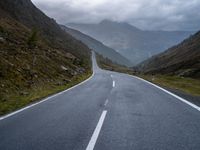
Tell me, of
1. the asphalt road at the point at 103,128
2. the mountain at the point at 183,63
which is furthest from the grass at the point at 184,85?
the mountain at the point at 183,63

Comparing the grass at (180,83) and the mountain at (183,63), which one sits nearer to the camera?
the grass at (180,83)

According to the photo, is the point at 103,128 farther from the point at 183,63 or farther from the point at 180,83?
the point at 183,63

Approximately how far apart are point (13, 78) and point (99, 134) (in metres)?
14.0

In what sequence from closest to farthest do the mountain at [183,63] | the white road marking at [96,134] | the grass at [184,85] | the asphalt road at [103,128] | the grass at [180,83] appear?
the white road marking at [96,134]
the asphalt road at [103,128]
the grass at [184,85]
the grass at [180,83]
the mountain at [183,63]

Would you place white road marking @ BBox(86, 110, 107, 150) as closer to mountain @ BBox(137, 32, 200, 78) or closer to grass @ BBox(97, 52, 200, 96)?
grass @ BBox(97, 52, 200, 96)

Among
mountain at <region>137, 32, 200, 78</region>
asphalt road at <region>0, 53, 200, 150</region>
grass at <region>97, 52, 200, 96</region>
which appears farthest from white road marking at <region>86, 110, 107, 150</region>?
mountain at <region>137, 32, 200, 78</region>

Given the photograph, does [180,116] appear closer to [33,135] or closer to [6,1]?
[33,135]

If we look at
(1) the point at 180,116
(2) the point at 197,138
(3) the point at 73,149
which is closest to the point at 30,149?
(3) the point at 73,149

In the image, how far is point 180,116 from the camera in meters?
9.66

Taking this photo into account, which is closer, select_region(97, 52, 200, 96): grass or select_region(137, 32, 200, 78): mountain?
select_region(97, 52, 200, 96): grass

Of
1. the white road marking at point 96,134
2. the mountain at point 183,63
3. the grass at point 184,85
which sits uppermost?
the mountain at point 183,63

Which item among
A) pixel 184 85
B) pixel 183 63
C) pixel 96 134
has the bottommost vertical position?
pixel 96 134

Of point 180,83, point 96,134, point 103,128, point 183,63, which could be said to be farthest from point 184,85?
point 183,63

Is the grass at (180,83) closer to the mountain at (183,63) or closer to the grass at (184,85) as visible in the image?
the grass at (184,85)
